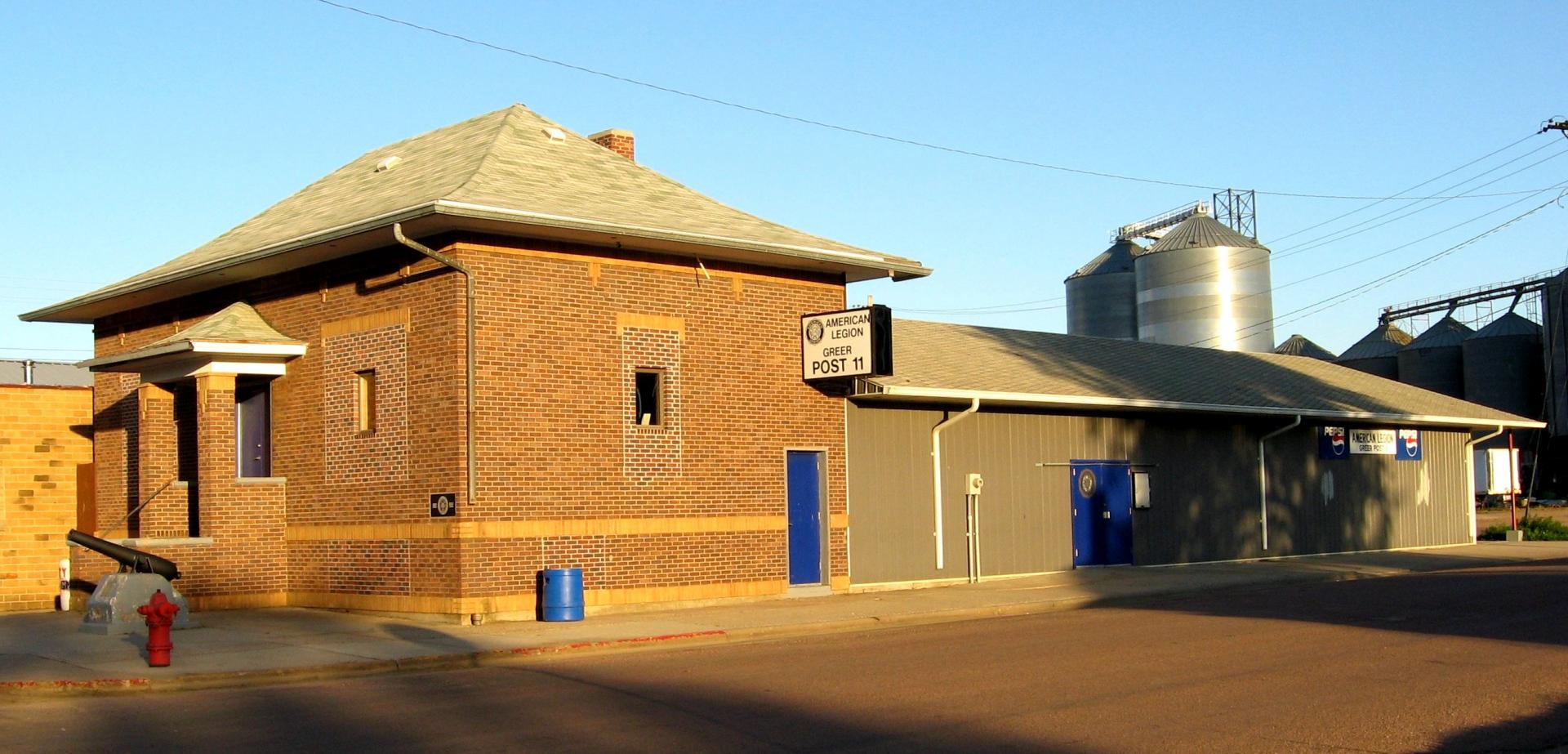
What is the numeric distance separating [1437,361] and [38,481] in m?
66.2

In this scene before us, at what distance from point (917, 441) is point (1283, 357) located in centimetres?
2100

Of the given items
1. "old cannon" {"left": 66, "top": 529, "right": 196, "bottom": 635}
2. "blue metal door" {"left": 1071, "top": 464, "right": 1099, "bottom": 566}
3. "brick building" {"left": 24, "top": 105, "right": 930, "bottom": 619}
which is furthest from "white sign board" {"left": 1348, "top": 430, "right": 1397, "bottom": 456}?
"old cannon" {"left": 66, "top": 529, "right": 196, "bottom": 635}

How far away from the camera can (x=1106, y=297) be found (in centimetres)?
7575

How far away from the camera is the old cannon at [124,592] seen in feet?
60.1

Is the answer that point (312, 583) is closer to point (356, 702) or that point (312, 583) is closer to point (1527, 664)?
point (356, 702)

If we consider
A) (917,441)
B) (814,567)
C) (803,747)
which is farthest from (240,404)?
(803,747)

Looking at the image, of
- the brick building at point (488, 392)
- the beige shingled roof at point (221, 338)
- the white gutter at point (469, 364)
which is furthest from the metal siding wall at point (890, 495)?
the beige shingled roof at point (221, 338)

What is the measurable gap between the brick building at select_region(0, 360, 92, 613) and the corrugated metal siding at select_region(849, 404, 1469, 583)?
13002mm

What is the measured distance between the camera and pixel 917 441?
24891mm

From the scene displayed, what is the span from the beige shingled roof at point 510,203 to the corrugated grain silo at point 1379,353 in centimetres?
6043

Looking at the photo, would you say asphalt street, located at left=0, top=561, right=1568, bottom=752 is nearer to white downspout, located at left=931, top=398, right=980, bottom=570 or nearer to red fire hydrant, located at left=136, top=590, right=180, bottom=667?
red fire hydrant, located at left=136, top=590, right=180, bottom=667

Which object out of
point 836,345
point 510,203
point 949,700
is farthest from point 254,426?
point 949,700

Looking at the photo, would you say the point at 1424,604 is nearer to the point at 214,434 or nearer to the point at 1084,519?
the point at 1084,519

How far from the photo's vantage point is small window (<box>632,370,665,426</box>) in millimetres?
21391
